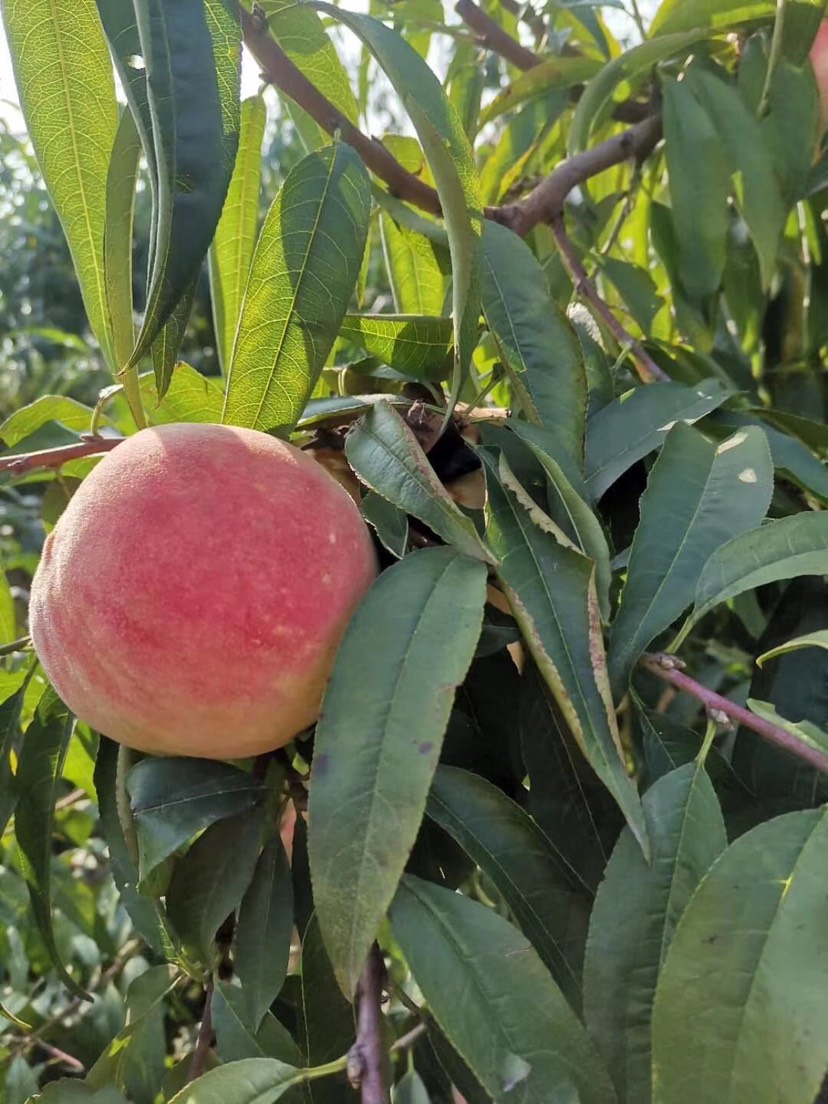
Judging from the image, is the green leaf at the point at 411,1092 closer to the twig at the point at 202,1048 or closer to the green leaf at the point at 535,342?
the twig at the point at 202,1048

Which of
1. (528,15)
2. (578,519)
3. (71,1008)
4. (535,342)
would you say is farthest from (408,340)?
(71,1008)

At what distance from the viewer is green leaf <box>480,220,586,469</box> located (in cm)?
54

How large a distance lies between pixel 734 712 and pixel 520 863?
0.12m

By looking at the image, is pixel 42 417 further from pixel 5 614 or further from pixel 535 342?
pixel 535 342

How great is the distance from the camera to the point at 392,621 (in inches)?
16.7

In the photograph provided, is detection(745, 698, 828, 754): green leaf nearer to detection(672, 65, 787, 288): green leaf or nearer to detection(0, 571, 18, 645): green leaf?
detection(672, 65, 787, 288): green leaf

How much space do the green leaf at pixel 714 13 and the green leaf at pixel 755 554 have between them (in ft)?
1.70

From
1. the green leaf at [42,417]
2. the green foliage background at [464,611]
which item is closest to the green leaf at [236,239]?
the green foliage background at [464,611]

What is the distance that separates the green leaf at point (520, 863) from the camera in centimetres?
45

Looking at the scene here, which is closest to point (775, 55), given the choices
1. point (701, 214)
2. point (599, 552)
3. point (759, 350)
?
point (701, 214)

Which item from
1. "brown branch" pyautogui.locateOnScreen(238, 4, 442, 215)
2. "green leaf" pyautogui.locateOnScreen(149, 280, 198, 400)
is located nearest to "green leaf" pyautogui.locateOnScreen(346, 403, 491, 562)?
"green leaf" pyautogui.locateOnScreen(149, 280, 198, 400)

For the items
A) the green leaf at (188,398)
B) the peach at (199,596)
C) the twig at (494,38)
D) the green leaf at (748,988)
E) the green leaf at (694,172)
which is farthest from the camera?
the twig at (494,38)

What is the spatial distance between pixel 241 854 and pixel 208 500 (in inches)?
7.5

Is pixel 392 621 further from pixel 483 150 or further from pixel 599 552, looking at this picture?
pixel 483 150
